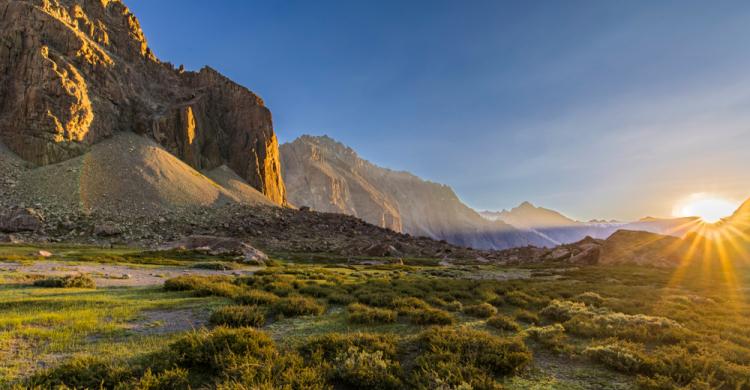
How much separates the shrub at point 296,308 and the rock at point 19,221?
66.6 m

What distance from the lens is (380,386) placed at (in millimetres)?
6277

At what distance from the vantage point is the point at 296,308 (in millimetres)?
11820

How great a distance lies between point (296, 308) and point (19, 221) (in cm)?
6902

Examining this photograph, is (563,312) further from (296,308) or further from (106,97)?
(106,97)

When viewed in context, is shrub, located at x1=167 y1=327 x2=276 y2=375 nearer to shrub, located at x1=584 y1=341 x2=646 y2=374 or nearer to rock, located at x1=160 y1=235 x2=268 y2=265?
shrub, located at x1=584 y1=341 x2=646 y2=374

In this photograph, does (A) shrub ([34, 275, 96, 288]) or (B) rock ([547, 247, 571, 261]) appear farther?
(B) rock ([547, 247, 571, 261])

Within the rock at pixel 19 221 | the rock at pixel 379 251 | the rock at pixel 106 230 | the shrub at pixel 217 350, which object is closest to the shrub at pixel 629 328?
the shrub at pixel 217 350

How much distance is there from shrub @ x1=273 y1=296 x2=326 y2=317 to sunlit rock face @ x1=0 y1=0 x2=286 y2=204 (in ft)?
339

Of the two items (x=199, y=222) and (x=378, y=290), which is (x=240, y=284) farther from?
(x=199, y=222)

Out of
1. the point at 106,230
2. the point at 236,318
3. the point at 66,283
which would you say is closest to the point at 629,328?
the point at 236,318

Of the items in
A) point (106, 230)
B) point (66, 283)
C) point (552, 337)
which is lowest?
point (66, 283)

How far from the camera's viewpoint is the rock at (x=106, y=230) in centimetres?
5573

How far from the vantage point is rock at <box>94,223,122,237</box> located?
2194 inches

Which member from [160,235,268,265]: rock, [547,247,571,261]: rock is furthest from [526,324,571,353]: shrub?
[547,247,571,261]: rock
